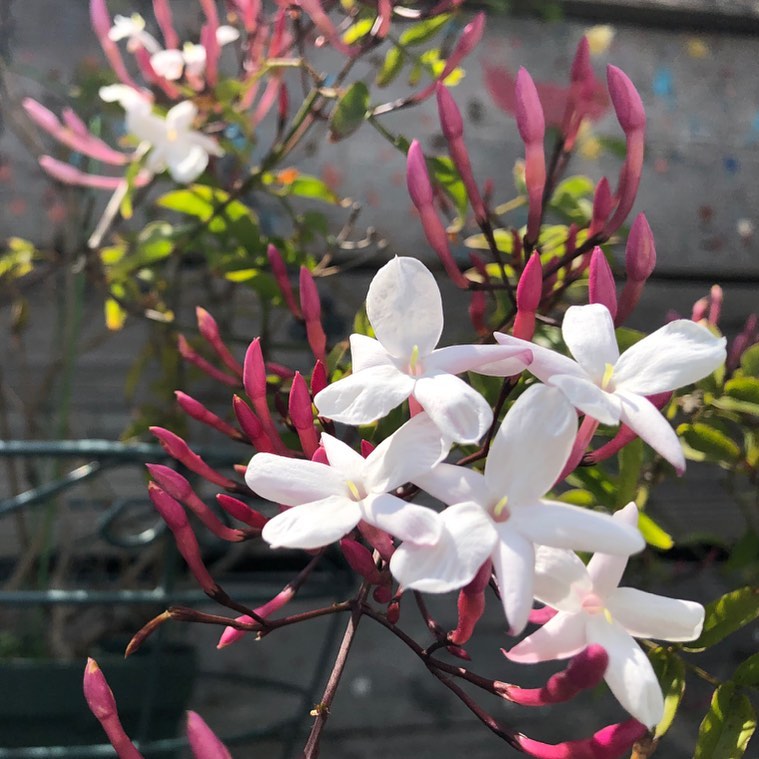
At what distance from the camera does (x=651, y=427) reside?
0.24 metres

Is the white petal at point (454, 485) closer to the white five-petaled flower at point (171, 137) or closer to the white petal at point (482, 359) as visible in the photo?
the white petal at point (482, 359)

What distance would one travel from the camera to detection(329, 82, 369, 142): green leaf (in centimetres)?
47

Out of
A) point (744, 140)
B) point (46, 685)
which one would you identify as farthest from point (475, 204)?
point (744, 140)

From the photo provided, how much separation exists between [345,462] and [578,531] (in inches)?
3.4

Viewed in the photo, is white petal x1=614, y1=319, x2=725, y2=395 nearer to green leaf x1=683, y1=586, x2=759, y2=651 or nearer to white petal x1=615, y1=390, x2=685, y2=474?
white petal x1=615, y1=390, x2=685, y2=474

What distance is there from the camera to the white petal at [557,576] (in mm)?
232

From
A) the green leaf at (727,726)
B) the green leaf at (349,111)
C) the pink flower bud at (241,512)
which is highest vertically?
the green leaf at (349,111)

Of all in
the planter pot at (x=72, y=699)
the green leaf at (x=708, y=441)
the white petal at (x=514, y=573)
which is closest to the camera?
the white petal at (x=514, y=573)

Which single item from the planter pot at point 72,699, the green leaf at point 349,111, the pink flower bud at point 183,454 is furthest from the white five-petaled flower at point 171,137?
the planter pot at point 72,699

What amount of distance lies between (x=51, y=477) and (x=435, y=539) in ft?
2.70

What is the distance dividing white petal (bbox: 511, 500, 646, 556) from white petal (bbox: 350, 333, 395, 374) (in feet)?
0.26

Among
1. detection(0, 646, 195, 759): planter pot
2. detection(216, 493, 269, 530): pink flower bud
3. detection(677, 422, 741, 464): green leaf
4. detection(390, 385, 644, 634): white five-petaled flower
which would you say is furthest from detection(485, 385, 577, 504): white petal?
detection(0, 646, 195, 759): planter pot

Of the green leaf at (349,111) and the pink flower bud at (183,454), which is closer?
the pink flower bud at (183,454)

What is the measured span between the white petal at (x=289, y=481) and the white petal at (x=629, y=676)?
104mm
